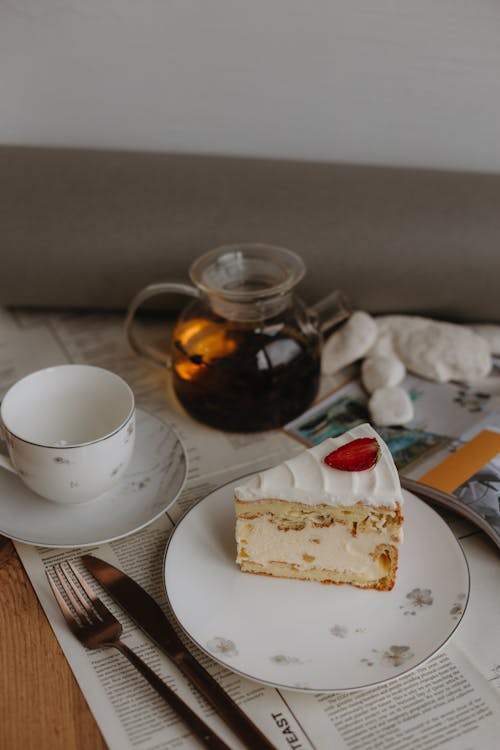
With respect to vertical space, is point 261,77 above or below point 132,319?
above

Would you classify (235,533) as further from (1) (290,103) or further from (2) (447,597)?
(1) (290,103)

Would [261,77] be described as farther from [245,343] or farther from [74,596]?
[74,596]

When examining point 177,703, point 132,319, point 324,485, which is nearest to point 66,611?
point 177,703

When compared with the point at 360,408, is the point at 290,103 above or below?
above

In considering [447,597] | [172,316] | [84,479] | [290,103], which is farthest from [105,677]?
[290,103]

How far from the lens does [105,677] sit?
60cm

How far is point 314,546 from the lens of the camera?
66 centimetres

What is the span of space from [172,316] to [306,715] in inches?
22.5

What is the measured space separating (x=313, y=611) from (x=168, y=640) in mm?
117

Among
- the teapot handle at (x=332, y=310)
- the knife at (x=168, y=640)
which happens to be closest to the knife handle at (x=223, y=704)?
the knife at (x=168, y=640)

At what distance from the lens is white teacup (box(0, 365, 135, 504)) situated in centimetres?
67

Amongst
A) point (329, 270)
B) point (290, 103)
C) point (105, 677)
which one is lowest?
point (105, 677)

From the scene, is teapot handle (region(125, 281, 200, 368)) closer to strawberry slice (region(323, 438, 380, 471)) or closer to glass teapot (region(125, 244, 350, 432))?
glass teapot (region(125, 244, 350, 432))

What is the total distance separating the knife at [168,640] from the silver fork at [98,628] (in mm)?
15
